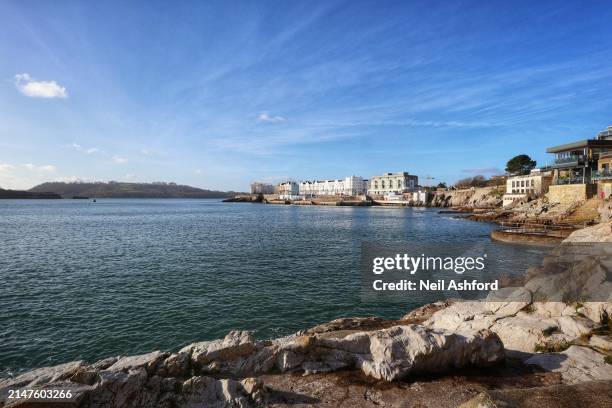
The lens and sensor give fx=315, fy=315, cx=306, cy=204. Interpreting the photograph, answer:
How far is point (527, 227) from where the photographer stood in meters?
43.0

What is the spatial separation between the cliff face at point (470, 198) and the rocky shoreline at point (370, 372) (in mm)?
101619

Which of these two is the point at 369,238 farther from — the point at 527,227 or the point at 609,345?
the point at 609,345

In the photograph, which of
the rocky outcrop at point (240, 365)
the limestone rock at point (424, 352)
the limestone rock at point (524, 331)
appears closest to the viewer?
the rocky outcrop at point (240, 365)

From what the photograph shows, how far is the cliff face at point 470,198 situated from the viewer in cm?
10412

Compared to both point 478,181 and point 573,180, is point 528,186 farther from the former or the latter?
point 478,181

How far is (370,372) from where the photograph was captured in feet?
27.4

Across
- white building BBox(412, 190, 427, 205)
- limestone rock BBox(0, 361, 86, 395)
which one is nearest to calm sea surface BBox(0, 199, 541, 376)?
limestone rock BBox(0, 361, 86, 395)

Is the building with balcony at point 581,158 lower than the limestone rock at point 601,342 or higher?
higher

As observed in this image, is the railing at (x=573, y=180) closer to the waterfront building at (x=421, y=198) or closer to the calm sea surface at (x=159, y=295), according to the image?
the calm sea surface at (x=159, y=295)

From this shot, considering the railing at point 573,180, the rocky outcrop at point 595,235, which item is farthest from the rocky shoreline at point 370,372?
the railing at point 573,180

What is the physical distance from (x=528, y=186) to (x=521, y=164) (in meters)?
41.0

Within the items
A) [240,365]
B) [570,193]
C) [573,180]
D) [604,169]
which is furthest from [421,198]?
[240,365]

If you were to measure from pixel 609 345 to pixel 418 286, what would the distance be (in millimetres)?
14433

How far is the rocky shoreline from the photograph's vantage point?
6.93m
